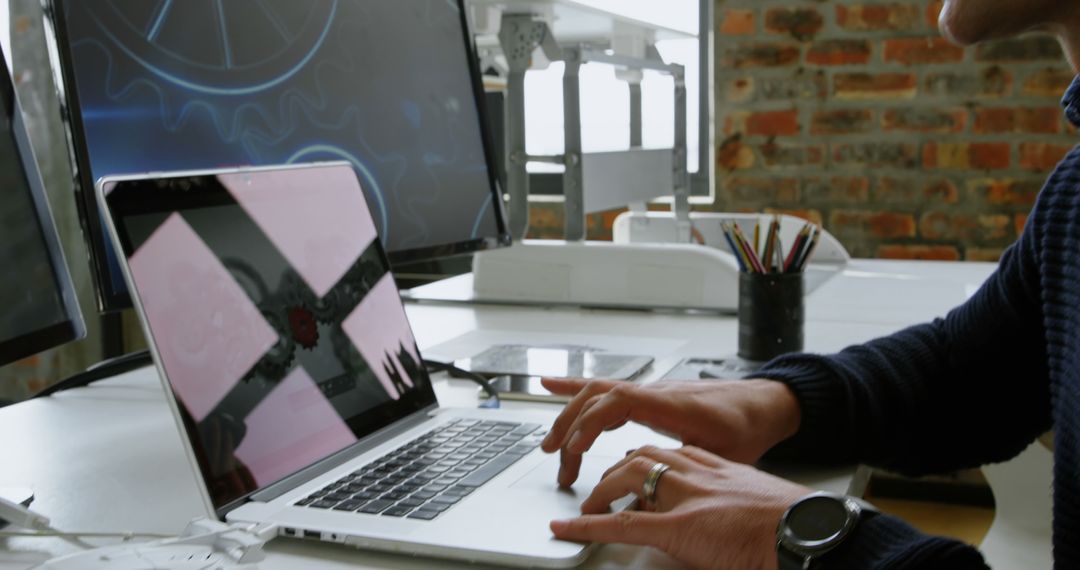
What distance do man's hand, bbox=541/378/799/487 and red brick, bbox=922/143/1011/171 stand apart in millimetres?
1985

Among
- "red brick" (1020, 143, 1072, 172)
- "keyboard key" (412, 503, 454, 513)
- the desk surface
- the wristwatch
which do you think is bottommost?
the desk surface

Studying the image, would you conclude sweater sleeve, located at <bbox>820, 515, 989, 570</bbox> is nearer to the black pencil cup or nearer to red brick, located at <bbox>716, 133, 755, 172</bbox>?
the black pencil cup

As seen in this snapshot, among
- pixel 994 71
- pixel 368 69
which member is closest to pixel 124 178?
pixel 368 69

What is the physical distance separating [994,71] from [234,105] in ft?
7.13

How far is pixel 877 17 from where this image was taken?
2600 millimetres

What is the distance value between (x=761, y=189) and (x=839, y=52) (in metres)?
0.39

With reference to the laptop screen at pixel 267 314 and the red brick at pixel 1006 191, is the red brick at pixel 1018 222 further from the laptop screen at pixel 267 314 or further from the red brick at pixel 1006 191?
the laptop screen at pixel 267 314

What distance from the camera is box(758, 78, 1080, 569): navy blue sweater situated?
2.70 ft

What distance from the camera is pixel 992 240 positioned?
262 cm

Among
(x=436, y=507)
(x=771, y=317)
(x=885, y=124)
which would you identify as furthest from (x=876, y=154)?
(x=436, y=507)

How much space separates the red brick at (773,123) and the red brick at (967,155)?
0.32 m

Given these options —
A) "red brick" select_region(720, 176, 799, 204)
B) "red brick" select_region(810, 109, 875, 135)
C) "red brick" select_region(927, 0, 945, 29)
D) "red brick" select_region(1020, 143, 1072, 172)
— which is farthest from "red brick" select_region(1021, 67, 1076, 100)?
"red brick" select_region(720, 176, 799, 204)

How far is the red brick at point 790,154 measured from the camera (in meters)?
2.70

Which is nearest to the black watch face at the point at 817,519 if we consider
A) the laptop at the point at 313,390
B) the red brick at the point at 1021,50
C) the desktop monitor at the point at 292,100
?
the laptop at the point at 313,390
